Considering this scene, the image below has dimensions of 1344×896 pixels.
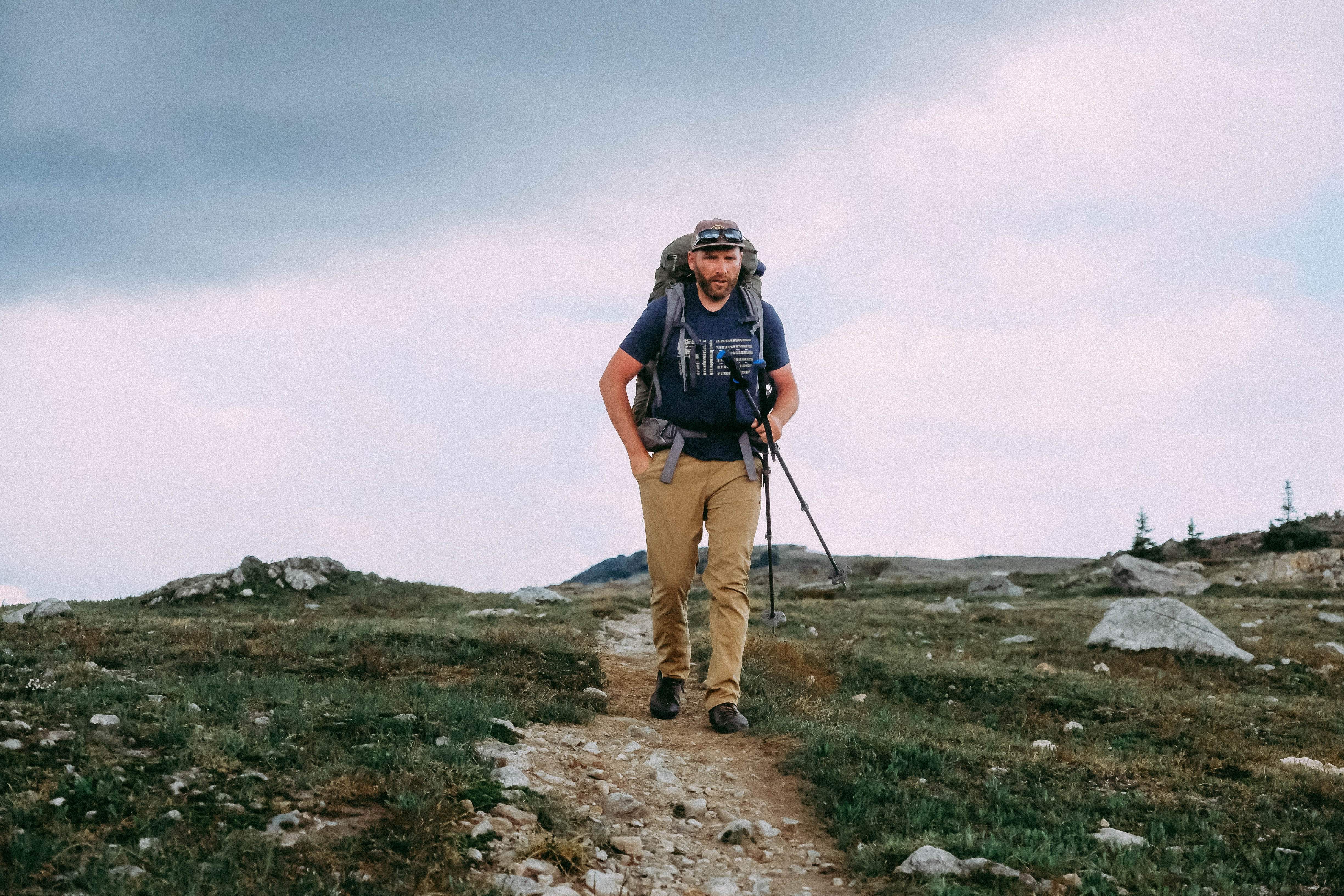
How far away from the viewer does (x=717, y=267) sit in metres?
7.78

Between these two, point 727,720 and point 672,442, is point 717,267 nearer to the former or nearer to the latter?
point 672,442

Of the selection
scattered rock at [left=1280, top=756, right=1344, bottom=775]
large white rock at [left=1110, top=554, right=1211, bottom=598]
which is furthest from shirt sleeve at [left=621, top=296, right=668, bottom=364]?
large white rock at [left=1110, top=554, right=1211, bottom=598]

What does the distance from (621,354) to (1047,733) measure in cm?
568

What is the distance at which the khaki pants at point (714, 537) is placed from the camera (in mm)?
7922

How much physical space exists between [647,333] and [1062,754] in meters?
4.73

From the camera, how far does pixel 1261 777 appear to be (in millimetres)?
7566

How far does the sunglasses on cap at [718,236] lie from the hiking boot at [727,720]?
Answer: 379 cm

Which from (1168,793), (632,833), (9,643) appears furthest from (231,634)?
(1168,793)

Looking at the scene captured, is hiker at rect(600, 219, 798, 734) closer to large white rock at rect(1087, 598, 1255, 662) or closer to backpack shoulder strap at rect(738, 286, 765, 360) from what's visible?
backpack shoulder strap at rect(738, 286, 765, 360)

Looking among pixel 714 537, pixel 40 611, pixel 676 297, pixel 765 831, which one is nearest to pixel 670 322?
pixel 676 297

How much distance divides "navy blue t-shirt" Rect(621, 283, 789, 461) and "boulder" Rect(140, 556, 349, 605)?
15646 mm

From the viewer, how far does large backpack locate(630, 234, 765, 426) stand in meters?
7.91

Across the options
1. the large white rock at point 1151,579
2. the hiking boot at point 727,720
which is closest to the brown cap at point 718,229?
the hiking boot at point 727,720

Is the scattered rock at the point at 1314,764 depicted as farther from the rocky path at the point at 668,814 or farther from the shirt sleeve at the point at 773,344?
the shirt sleeve at the point at 773,344
